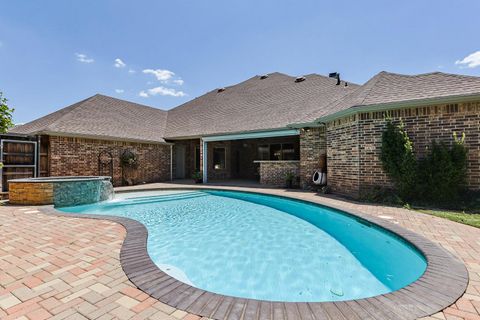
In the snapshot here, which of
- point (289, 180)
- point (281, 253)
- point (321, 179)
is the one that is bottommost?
point (281, 253)

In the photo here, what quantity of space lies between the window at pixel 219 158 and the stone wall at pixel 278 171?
14.5 ft

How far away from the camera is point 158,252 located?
12.5 feet

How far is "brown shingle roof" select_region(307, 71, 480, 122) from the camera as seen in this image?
6.50 m

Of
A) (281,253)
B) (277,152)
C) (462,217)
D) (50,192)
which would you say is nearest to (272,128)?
(277,152)

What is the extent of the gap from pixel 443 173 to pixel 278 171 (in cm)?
677

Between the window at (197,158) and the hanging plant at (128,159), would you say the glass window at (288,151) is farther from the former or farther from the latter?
the hanging plant at (128,159)

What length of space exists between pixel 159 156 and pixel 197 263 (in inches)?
474

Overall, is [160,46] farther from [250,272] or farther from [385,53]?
[250,272]

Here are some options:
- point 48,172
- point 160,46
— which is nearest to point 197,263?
point 48,172

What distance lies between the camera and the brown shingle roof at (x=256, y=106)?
11.9 metres

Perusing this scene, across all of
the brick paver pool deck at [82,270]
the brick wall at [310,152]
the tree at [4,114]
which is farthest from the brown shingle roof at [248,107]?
the brick paver pool deck at [82,270]

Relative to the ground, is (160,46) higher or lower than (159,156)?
higher

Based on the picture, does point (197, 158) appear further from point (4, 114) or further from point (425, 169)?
point (425, 169)

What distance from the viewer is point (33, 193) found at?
6734mm
